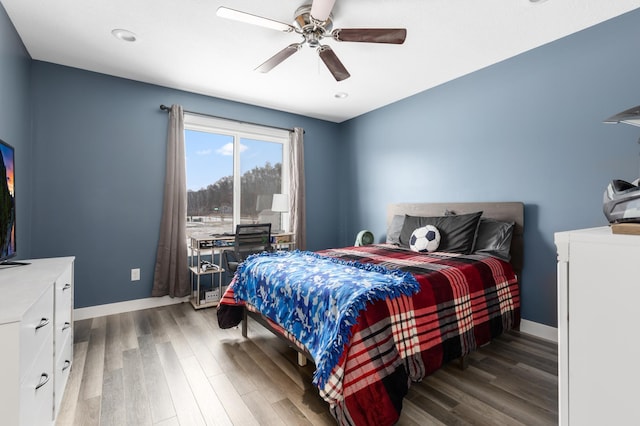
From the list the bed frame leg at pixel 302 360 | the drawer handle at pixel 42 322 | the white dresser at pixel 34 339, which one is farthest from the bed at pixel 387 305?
the drawer handle at pixel 42 322

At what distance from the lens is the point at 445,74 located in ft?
11.0

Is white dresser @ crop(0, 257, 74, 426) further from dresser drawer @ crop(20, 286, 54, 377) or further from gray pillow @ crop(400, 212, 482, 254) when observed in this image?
gray pillow @ crop(400, 212, 482, 254)

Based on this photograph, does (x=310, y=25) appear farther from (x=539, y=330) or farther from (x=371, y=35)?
(x=539, y=330)

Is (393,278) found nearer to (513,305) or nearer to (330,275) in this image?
(330,275)

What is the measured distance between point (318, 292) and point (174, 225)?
8.17ft

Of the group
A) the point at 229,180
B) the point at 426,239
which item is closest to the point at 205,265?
the point at 229,180

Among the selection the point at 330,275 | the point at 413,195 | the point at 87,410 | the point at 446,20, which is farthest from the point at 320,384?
the point at 413,195

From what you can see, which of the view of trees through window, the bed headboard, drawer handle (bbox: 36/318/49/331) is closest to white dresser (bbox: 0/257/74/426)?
drawer handle (bbox: 36/318/49/331)

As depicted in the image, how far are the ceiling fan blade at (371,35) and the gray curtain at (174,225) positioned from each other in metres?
2.35

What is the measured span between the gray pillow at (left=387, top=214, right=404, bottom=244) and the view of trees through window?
1804 millimetres

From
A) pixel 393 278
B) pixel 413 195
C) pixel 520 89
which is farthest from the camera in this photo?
pixel 413 195

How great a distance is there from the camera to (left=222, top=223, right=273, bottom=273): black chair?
11.4 ft

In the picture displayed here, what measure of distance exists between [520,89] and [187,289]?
413 centimetres

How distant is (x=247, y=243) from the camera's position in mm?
3561
